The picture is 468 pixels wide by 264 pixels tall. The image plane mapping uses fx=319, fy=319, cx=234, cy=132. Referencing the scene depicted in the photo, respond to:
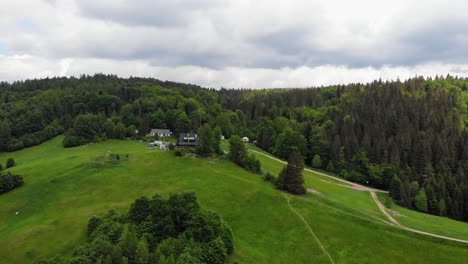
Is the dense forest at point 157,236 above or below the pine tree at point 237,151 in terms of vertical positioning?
below

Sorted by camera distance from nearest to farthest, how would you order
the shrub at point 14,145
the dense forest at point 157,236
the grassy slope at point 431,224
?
the dense forest at point 157,236 < the grassy slope at point 431,224 < the shrub at point 14,145

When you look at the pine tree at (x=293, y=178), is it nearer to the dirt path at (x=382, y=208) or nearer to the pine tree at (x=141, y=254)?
the dirt path at (x=382, y=208)

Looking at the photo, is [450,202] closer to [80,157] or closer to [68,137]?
[80,157]

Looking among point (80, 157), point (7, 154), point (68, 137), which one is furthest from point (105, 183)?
point (7, 154)

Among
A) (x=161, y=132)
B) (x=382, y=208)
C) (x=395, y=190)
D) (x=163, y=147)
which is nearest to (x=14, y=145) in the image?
(x=161, y=132)

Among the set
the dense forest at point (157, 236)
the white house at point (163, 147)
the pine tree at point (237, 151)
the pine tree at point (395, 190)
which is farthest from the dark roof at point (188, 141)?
the pine tree at point (395, 190)

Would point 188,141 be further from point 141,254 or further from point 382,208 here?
point 141,254
